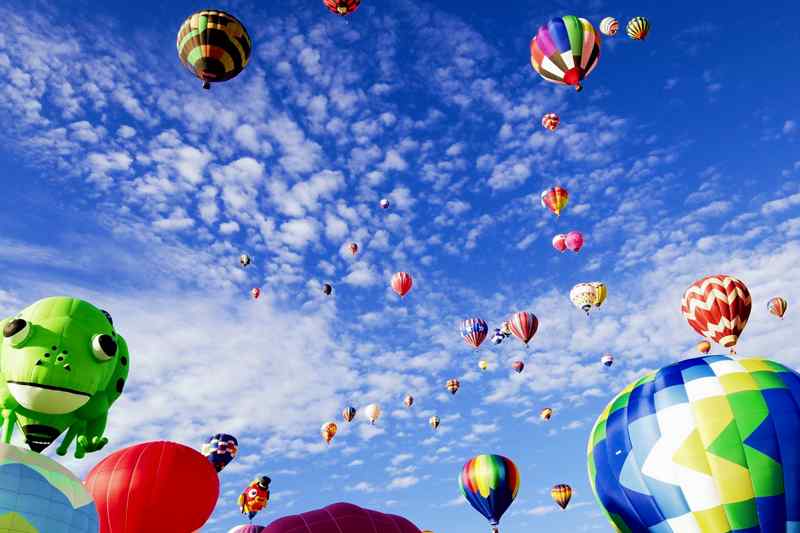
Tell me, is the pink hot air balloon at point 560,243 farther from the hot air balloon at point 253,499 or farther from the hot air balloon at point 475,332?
the hot air balloon at point 253,499

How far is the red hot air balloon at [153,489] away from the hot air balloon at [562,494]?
27803 mm

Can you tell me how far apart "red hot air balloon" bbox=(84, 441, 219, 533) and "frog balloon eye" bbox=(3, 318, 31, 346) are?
14.2 ft

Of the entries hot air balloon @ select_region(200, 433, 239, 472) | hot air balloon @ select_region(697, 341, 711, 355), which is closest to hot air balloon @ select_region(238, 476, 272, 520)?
hot air balloon @ select_region(200, 433, 239, 472)

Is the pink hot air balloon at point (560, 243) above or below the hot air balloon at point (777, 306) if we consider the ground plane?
above

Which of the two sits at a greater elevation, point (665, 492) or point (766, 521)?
point (665, 492)

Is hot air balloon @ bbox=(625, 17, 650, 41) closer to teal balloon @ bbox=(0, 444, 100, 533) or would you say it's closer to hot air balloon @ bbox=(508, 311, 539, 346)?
hot air balloon @ bbox=(508, 311, 539, 346)

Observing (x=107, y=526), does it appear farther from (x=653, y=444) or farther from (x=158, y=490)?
(x=653, y=444)

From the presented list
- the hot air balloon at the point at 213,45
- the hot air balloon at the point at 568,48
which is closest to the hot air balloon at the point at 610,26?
the hot air balloon at the point at 568,48

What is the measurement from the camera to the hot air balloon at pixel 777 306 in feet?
131

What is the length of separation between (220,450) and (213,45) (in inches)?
615

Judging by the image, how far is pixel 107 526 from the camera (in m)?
13.0

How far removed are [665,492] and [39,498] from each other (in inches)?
442

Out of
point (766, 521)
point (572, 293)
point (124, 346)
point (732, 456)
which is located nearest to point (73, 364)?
point (124, 346)

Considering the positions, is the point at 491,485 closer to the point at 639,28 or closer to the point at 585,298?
the point at 585,298
